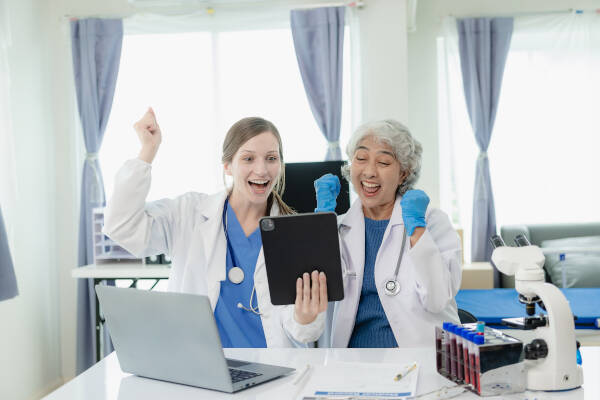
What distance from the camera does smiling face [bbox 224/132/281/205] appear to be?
1.88m

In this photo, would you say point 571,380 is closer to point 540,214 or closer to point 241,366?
point 241,366

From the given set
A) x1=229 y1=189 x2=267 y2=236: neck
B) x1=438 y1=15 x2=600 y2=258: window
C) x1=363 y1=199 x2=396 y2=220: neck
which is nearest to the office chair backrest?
x1=363 y1=199 x2=396 y2=220: neck

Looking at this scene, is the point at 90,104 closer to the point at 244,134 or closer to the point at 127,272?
the point at 127,272

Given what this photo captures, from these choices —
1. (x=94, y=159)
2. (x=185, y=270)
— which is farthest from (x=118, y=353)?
(x=94, y=159)

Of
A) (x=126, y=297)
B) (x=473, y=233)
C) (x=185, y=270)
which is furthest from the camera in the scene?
(x=473, y=233)

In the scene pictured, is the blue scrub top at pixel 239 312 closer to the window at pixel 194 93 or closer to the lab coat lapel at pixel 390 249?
the lab coat lapel at pixel 390 249

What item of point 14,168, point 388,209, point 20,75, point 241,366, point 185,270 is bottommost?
point 241,366

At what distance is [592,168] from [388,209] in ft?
9.86

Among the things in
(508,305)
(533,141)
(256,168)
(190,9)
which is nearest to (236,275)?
(256,168)

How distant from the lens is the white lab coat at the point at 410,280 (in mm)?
1780

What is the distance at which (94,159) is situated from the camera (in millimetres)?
4012

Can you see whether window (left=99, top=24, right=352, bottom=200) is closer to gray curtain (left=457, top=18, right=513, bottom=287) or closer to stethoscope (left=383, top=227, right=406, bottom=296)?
gray curtain (left=457, top=18, right=513, bottom=287)

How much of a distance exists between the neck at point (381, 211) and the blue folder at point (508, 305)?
125cm

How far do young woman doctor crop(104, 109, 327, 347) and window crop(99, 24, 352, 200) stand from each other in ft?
7.22
